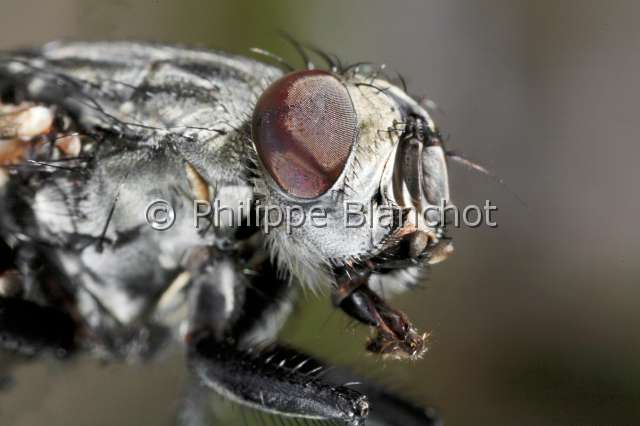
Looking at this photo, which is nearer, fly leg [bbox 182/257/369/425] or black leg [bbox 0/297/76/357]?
Result: fly leg [bbox 182/257/369/425]

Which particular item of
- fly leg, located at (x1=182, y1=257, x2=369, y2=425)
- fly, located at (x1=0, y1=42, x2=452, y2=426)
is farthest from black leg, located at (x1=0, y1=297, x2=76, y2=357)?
fly leg, located at (x1=182, y1=257, x2=369, y2=425)

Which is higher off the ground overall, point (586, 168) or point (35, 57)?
point (35, 57)

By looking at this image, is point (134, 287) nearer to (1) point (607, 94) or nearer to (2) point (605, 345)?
(2) point (605, 345)

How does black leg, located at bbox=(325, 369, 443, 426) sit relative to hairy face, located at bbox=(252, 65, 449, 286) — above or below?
below

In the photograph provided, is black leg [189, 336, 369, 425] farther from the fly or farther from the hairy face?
the hairy face

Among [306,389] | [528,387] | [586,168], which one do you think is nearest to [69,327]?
[306,389]

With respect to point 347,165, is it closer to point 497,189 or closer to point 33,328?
point 33,328

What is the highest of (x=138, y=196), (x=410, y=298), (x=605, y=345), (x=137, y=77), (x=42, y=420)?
(x=137, y=77)
